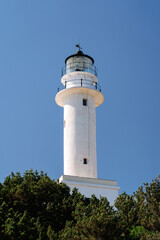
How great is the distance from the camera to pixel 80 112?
82.6 ft

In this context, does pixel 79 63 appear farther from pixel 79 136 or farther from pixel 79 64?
pixel 79 136

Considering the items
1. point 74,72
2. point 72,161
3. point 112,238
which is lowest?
point 112,238

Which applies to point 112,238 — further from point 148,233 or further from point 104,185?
point 104,185

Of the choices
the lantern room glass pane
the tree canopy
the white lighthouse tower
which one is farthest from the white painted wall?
the tree canopy

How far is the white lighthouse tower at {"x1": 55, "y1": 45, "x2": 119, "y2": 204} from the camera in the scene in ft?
→ 74.1

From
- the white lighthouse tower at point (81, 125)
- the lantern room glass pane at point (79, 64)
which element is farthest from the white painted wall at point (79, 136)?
the lantern room glass pane at point (79, 64)

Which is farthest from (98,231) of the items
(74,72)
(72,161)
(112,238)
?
(74,72)

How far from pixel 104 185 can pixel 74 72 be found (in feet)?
26.6

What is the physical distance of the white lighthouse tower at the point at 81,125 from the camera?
22.6m

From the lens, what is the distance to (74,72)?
26.6 m

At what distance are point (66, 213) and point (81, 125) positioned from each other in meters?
8.01

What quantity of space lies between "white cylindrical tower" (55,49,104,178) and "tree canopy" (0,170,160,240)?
15.5ft

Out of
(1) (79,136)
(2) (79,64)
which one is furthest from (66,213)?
(2) (79,64)

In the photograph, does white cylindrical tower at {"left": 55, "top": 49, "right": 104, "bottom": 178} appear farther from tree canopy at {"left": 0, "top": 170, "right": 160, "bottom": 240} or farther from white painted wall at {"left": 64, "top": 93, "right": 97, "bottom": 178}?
tree canopy at {"left": 0, "top": 170, "right": 160, "bottom": 240}
